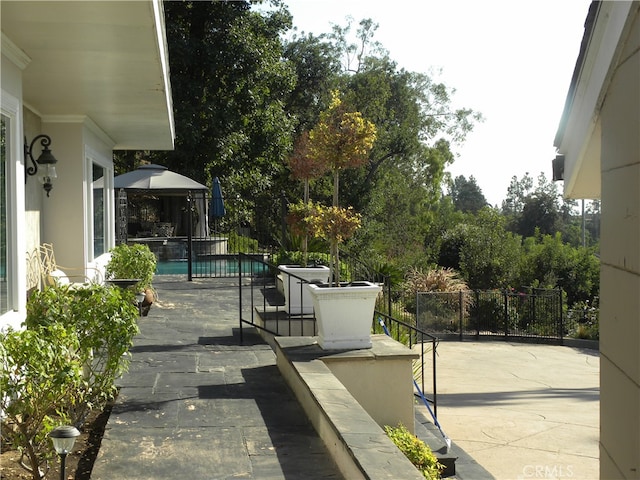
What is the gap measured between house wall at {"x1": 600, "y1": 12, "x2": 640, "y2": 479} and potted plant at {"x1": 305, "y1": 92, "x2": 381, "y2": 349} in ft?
15.2

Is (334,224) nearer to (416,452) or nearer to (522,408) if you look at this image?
(416,452)

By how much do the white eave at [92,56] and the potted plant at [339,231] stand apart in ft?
5.35

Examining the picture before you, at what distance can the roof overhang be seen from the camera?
1784 millimetres

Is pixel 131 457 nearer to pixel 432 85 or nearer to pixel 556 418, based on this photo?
pixel 556 418

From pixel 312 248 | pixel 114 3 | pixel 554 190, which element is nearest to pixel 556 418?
pixel 312 248

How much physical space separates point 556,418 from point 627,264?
348 inches

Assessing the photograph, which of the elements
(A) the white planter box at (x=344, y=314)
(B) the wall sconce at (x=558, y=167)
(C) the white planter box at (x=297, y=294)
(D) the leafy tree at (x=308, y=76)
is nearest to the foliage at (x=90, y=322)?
(A) the white planter box at (x=344, y=314)

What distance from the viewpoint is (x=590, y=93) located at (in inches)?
81.7

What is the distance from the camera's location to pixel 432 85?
3653cm

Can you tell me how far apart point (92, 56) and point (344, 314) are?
306cm

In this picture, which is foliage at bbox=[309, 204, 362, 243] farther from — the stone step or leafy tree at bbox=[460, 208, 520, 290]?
leafy tree at bbox=[460, 208, 520, 290]

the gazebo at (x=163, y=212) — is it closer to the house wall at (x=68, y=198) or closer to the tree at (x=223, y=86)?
the tree at (x=223, y=86)

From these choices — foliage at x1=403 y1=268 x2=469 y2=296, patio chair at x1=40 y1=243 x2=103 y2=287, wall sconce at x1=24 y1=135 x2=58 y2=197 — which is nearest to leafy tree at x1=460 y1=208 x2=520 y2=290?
foliage at x1=403 y1=268 x2=469 y2=296

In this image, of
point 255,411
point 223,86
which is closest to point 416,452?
point 255,411
